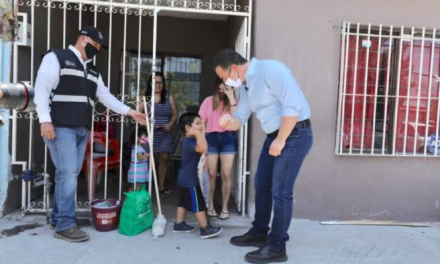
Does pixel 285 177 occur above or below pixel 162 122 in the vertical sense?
below

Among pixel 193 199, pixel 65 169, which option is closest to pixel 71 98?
pixel 65 169

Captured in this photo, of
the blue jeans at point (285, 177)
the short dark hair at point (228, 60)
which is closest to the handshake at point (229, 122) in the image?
the blue jeans at point (285, 177)

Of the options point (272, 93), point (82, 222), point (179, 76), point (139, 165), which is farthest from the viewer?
point (179, 76)

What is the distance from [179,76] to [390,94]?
4.10m

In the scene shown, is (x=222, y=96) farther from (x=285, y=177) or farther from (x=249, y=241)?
(x=249, y=241)

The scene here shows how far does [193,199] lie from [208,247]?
0.46m

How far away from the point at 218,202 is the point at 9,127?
2559mm

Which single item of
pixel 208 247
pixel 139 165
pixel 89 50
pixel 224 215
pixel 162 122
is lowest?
pixel 208 247

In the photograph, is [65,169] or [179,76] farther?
[179,76]

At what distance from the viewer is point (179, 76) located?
7.26 meters

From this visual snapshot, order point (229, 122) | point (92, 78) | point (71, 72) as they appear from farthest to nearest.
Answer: point (92, 78), point (71, 72), point (229, 122)

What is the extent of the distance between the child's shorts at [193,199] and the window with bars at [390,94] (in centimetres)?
166

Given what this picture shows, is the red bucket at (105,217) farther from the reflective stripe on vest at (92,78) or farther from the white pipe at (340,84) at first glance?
the white pipe at (340,84)

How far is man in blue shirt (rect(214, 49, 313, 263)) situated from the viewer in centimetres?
290
